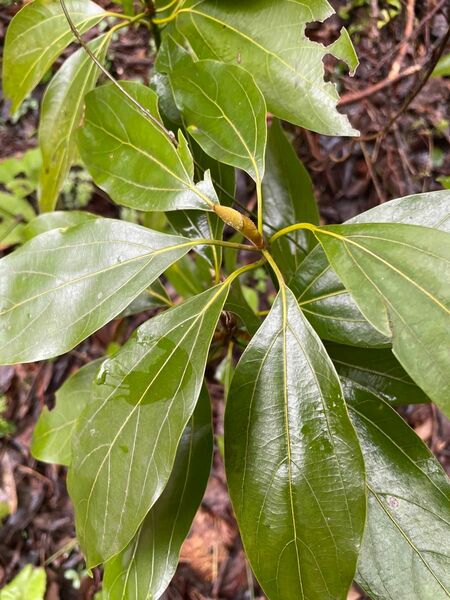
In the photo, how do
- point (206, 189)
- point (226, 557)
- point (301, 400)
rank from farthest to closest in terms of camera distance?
1. point (226, 557)
2. point (206, 189)
3. point (301, 400)

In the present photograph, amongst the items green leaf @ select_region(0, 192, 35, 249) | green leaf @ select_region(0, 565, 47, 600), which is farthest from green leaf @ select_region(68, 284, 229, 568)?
green leaf @ select_region(0, 192, 35, 249)

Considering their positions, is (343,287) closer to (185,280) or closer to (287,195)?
(287,195)

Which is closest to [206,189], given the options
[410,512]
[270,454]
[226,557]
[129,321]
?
[270,454]

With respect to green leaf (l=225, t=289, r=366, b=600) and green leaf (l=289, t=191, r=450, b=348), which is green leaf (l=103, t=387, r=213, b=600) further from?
green leaf (l=289, t=191, r=450, b=348)

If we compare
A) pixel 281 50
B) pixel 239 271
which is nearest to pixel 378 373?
pixel 239 271

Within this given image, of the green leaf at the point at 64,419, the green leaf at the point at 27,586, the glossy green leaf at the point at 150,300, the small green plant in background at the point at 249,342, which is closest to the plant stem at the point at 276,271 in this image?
the small green plant in background at the point at 249,342

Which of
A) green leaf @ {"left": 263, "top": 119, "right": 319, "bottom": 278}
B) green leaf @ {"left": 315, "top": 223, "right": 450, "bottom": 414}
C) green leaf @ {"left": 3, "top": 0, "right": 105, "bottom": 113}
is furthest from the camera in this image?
green leaf @ {"left": 263, "top": 119, "right": 319, "bottom": 278}

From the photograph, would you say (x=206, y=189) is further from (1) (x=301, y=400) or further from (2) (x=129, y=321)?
(2) (x=129, y=321)
